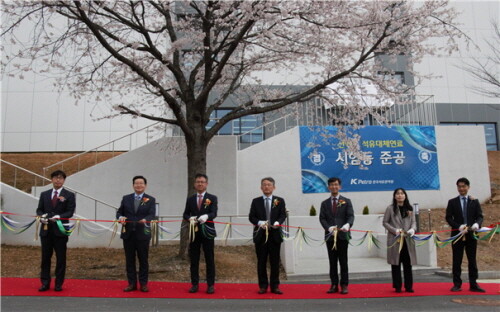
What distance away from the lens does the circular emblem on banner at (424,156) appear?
1412cm

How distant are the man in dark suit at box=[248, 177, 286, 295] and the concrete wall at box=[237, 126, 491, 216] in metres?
6.92

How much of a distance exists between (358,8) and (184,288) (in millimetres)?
7104

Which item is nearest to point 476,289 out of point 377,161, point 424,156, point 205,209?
point 205,209

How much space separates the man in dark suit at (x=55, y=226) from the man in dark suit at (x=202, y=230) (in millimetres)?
1809

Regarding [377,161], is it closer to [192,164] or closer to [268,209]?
[192,164]

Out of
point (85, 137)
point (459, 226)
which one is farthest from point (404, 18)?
point (85, 137)

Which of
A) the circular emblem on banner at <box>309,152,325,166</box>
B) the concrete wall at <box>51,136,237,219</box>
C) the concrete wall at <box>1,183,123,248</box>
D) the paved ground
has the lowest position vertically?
the paved ground

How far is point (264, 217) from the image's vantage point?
20.0 feet

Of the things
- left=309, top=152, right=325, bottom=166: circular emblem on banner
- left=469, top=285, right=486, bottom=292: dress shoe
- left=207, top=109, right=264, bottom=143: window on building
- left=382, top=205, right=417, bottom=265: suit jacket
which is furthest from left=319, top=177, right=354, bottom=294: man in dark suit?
left=207, top=109, right=264, bottom=143: window on building

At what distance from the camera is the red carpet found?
228 inches

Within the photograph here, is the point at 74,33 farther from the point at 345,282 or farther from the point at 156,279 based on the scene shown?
the point at 345,282

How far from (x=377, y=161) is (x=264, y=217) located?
886 centimetres

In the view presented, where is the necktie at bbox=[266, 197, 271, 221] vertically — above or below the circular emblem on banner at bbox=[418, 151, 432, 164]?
below

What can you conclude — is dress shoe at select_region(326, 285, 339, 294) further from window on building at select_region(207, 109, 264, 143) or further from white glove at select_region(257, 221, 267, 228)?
window on building at select_region(207, 109, 264, 143)
